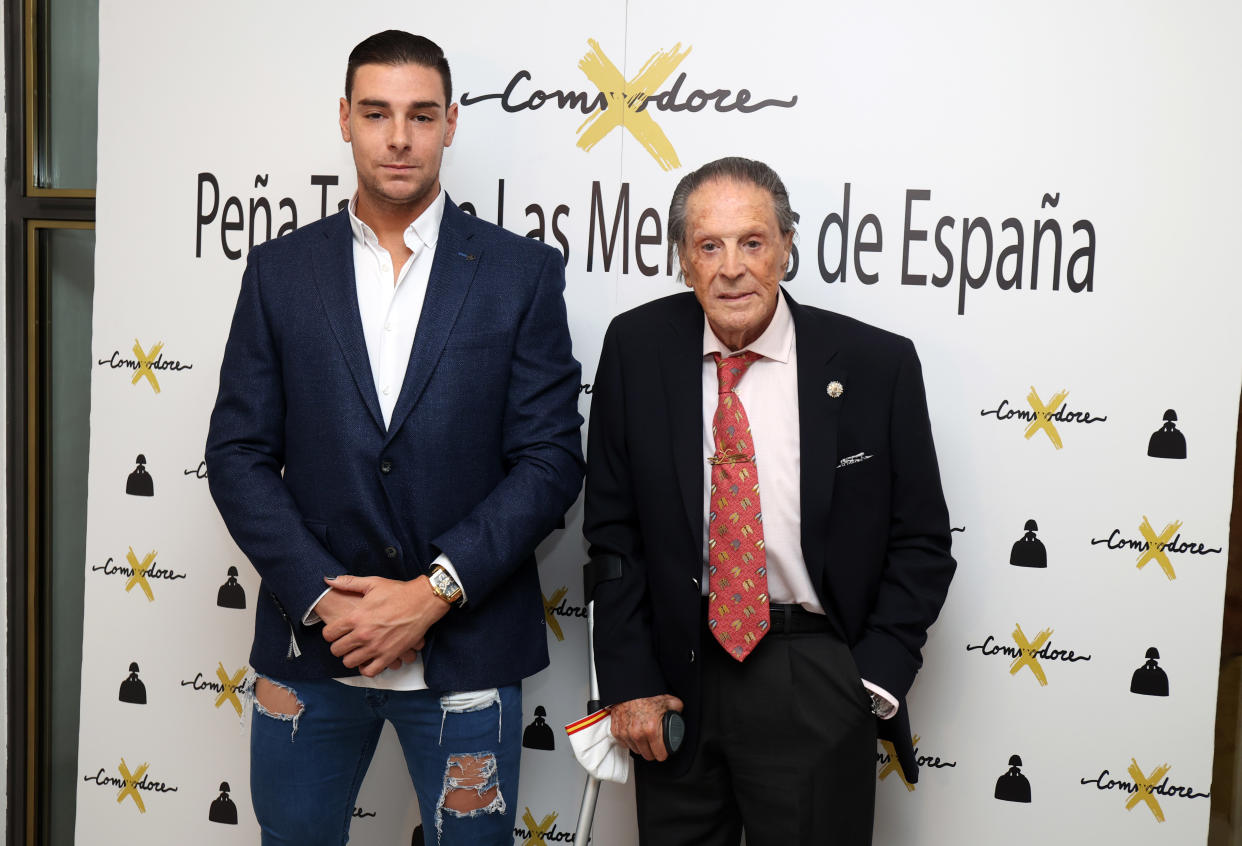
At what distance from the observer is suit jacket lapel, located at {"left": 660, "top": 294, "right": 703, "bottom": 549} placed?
1.96 meters

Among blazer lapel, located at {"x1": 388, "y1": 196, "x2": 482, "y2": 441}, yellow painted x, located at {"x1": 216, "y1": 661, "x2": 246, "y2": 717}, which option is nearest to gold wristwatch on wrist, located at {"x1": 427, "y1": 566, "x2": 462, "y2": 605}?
blazer lapel, located at {"x1": 388, "y1": 196, "x2": 482, "y2": 441}

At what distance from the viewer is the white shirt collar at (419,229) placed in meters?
2.09

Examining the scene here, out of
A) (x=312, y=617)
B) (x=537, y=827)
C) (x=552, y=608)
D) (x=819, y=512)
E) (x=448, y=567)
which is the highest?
(x=819, y=512)

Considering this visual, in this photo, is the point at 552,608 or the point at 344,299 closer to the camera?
the point at 344,299

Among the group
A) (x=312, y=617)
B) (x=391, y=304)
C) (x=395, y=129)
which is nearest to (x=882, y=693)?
(x=312, y=617)

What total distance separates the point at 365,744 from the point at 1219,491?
194cm

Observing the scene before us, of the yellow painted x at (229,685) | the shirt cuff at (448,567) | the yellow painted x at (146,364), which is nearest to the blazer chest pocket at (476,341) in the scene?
the shirt cuff at (448,567)

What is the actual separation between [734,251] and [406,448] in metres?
0.72

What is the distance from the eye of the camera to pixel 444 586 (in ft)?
6.37

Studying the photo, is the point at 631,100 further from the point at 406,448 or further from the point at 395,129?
the point at 406,448

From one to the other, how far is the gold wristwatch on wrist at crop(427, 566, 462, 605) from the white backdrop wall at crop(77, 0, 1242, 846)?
67 cm

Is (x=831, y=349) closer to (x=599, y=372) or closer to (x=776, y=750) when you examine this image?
(x=599, y=372)

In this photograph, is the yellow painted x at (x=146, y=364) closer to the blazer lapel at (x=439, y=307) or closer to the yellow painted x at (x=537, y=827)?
the blazer lapel at (x=439, y=307)

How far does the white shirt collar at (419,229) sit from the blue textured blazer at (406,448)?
0.03 meters
